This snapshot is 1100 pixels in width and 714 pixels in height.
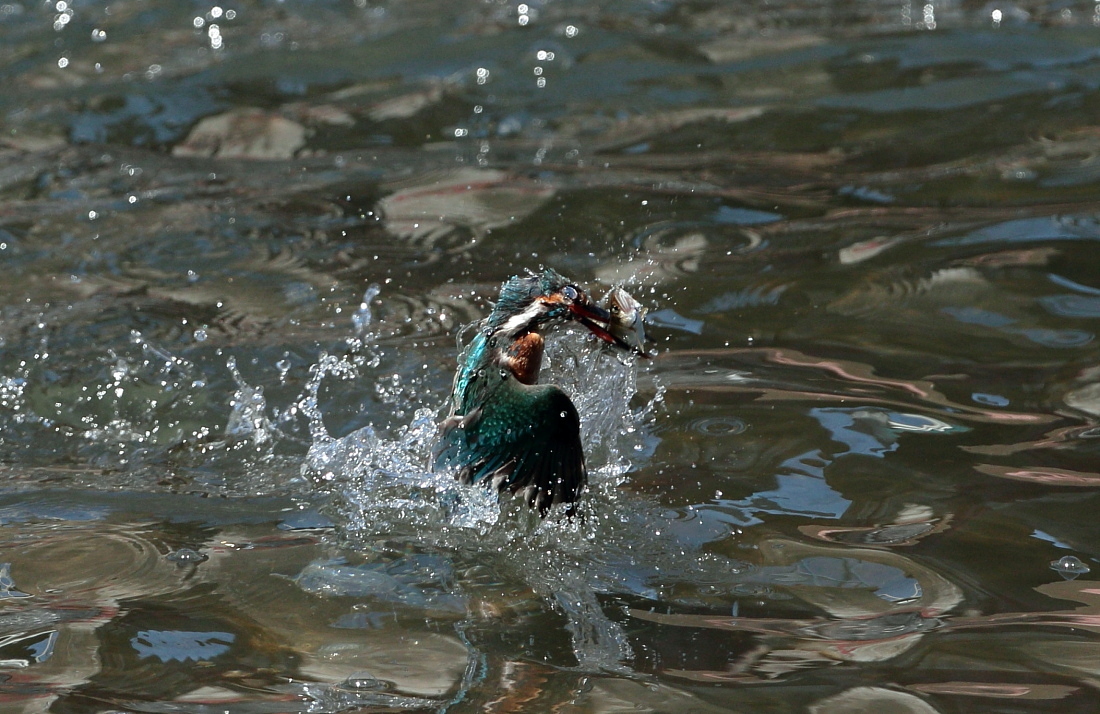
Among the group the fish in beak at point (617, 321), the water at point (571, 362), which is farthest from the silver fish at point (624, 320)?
the water at point (571, 362)

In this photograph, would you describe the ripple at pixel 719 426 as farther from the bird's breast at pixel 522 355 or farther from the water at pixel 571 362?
the bird's breast at pixel 522 355

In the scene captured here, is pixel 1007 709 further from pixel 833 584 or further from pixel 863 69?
pixel 863 69

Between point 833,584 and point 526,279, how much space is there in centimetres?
120

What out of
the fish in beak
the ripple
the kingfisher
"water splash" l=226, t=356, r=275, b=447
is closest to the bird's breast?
the kingfisher

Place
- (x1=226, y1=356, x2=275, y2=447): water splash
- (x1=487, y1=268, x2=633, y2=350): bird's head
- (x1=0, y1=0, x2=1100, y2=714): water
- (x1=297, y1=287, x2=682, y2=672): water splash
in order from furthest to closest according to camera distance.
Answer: (x1=226, y1=356, x2=275, y2=447): water splash < (x1=487, y1=268, x2=633, y2=350): bird's head < (x1=297, y1=287, x2=682, y2=672): water splash < (x1=0, y1=0, x2=1100, y2=714): water

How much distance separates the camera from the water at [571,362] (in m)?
3.22

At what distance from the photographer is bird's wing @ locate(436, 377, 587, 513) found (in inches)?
140

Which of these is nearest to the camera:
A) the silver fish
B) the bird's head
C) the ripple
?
the bird's head

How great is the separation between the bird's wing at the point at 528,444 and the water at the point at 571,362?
0.56ft

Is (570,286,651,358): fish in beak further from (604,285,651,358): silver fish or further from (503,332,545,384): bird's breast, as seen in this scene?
(503,332,545,384): bird's breast

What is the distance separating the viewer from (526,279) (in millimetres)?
3678

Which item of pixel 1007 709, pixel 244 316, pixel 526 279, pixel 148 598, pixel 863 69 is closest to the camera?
pixel 1007 709

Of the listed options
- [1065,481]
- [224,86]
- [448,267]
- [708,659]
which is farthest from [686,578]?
[224,86]

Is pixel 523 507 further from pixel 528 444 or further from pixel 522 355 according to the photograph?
pixel 522 355
